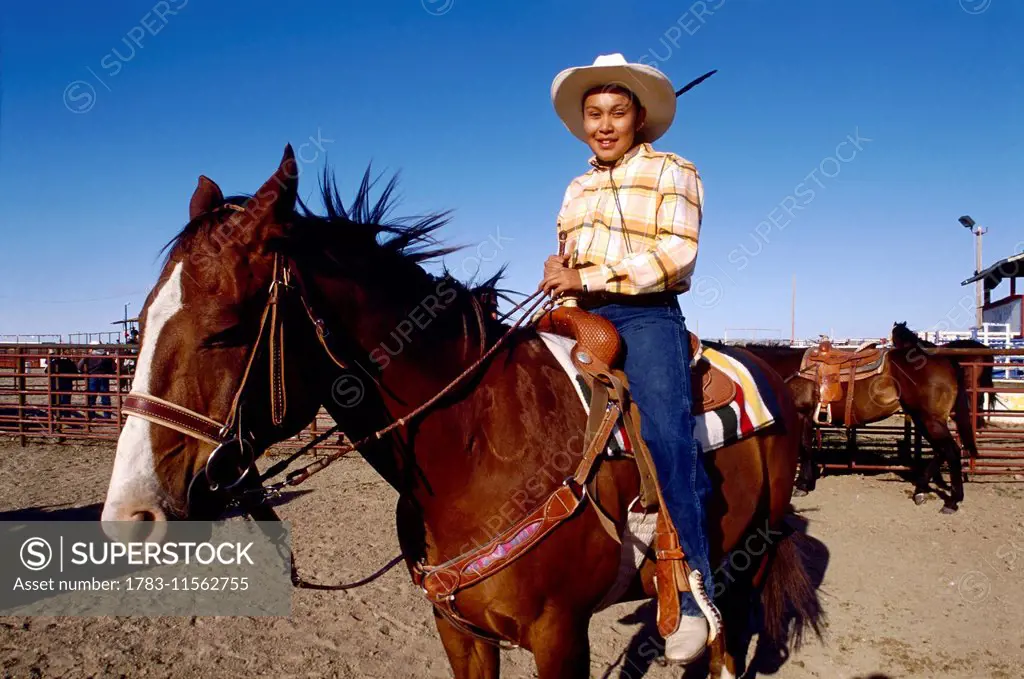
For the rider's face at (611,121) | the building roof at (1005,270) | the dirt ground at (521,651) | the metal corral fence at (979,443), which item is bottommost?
the dirt ground at (521,651)

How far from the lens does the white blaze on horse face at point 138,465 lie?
1.48 meters

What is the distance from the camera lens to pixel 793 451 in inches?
137

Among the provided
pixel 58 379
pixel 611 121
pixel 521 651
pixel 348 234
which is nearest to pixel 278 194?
pixel 348 234

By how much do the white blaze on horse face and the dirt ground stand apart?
289 centimetres

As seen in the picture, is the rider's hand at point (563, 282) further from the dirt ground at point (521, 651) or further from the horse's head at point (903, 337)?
the horse's head at point (903, 337)

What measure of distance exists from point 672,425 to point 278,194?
61.1 inches

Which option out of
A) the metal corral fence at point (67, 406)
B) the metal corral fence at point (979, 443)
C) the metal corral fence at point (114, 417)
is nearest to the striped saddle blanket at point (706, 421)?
the metal corral fence at point (979, 443)

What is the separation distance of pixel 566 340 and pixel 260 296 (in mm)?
1243

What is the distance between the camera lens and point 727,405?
2689 mm

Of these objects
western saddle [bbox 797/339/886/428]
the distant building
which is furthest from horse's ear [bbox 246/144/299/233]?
the distant building

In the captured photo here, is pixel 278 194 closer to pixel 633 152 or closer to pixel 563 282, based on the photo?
pixel 563 282

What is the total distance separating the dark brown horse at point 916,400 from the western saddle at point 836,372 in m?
0.06

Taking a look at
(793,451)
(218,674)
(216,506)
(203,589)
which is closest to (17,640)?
(203,589)

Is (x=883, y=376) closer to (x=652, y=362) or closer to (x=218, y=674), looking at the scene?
(x=652, y=362)
